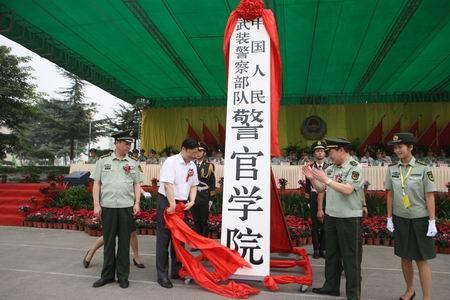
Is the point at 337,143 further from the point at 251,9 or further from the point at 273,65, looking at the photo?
the point at 251,9

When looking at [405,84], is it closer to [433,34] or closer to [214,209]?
[433,34]

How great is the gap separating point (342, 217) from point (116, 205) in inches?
91.9

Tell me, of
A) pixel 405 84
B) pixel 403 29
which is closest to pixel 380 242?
pixel 403 29

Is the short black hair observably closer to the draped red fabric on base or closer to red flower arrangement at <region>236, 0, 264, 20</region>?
the draped red fabric on base

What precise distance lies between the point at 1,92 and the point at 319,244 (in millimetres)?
11590

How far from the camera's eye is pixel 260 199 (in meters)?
4.05

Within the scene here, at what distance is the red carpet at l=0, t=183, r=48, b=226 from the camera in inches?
326

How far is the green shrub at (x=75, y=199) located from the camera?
27.7 ft

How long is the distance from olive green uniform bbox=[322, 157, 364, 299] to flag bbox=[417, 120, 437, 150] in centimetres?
1338

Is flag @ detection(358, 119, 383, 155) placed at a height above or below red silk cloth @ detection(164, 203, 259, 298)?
above

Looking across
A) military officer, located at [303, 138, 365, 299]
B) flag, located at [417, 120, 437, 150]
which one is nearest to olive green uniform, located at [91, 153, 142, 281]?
military officer, located at [303, 138, 365, 299]

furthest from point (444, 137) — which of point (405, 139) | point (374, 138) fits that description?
point (405, 139)

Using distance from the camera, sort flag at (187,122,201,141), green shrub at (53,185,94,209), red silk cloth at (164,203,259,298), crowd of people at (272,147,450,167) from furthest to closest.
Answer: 1. flag at (187,122,201,141)
2. crowd of people at (272,147,450,167)
3. green shrub at (53,185,94,209)
4. red silk cloth at (164,203,259,298)

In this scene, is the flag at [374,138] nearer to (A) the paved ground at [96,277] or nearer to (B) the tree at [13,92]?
(A) the paved ground at [96,277]
